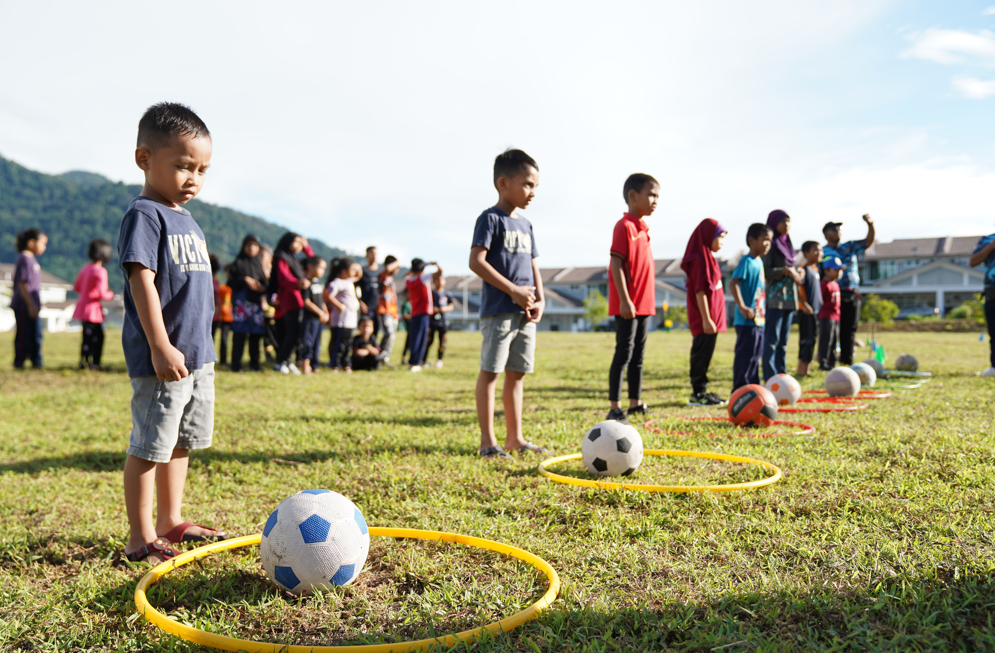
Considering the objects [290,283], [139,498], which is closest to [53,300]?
[290,283]

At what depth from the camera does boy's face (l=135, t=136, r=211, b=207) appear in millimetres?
2863

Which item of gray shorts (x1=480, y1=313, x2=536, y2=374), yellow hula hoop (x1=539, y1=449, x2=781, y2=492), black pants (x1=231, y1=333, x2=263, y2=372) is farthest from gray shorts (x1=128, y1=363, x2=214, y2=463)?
black pants (x1=231, y1=333, x2=263, y2=372)

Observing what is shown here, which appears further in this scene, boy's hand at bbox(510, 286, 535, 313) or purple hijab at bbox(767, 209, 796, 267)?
purple hijab at bbox(767, 209, 796, 267)

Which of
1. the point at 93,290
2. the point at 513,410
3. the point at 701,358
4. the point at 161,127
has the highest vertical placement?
the point at 161,127

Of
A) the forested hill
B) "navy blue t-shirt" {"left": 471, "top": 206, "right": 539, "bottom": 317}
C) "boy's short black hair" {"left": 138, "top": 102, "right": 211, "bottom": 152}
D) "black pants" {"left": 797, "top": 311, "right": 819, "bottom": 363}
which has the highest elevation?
the forested hill

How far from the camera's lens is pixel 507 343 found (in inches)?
187

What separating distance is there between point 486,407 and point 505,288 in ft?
2.77

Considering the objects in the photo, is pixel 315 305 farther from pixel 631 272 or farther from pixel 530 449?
pixel 530 449

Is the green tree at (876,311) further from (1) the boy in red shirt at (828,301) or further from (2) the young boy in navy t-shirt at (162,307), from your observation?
(2) the young boy in navy t-shirt at (162,307)

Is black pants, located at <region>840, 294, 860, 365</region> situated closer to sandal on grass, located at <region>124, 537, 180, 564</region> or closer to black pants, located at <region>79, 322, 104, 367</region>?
sandal on grass, located at <region>124, 537, 180, 564</region>

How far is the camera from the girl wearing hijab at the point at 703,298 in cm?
705

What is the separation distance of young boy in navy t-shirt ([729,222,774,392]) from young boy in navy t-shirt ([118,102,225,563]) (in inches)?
223

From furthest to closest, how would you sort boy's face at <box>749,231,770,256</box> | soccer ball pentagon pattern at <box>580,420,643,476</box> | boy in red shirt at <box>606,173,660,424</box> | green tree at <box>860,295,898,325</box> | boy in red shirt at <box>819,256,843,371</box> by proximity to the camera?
1. green tree at <box>860,295,898,325</box>
2. boy in red shirt at <box>819,256,843,371</box>
3. boy's face at <box>749,231,770,256</box>
4. boy in red shirt at <box>606,173,660,424</box>
5. soccer ball pentagon pattern at <box>580,420,643,476</box>

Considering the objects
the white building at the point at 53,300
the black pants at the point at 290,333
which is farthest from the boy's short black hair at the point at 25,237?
the white building at the point at 53,300
